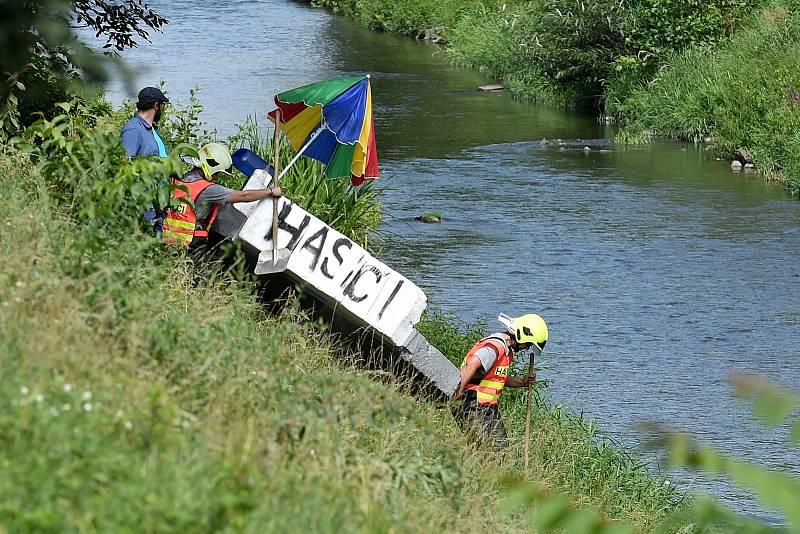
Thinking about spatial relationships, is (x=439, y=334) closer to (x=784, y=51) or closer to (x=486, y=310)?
(x=486, y=310)

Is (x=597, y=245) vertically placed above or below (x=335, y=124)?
below

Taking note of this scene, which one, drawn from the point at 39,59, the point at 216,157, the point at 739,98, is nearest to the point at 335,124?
the point at 216,157

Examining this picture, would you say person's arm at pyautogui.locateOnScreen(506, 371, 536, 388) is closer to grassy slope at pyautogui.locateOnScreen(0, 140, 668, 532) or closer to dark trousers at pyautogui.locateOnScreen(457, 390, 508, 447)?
dark trousers at pyautogui.locateOnScreen(457, 390, 508, 447)

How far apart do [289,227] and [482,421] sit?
2.08m

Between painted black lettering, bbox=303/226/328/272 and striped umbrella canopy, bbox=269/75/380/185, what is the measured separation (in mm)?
1406

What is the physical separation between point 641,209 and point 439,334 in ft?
32.5

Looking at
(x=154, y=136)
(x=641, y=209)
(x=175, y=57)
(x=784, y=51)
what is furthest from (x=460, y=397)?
(x=175, y=57)

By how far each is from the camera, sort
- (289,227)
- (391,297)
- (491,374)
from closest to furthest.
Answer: (491,374) → (391,297) → (289,227)

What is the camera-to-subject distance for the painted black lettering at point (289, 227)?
31.7 feet

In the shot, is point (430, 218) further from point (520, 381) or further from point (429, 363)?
point (520, 381)

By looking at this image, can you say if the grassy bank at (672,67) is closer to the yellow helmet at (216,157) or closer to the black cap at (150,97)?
the yellow helmet at (216,157)

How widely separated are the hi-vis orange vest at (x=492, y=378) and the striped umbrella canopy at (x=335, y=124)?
2711mm

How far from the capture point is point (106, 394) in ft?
15.7

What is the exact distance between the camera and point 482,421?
353 inches
